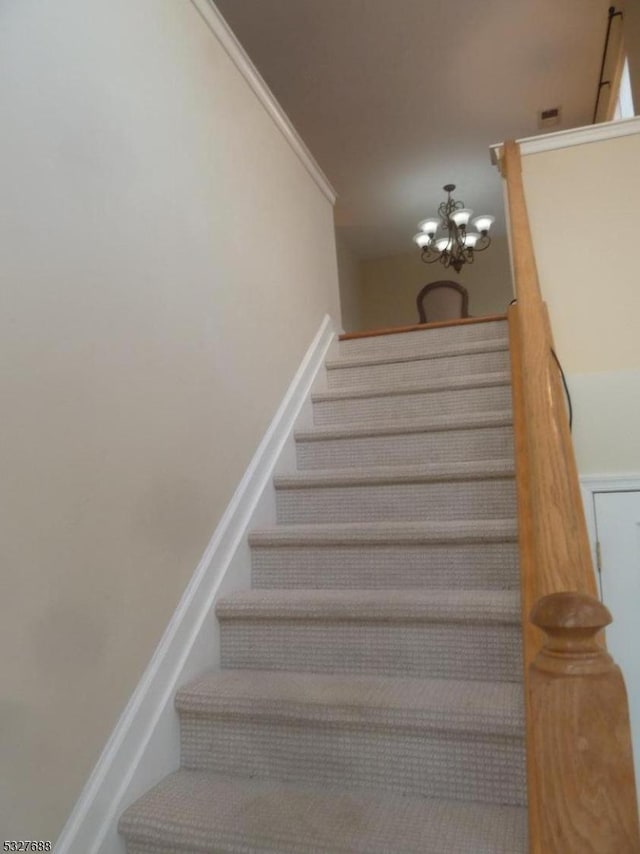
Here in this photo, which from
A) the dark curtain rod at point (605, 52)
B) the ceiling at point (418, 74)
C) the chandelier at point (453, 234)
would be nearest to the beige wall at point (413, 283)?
the chandelier at point (453, 234)

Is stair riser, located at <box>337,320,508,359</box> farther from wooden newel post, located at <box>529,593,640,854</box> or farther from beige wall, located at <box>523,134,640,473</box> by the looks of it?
wooden newel post, located at <box>529,593,640,854</box>

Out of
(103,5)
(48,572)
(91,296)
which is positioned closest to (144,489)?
(48,572)

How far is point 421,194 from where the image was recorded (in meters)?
6.14

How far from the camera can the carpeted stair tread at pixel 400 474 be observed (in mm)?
2047

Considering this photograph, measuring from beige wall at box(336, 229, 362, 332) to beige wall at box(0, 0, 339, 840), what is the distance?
4636mm

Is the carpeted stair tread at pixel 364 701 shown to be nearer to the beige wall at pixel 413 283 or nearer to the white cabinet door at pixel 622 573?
the white cabinet door at pixel 622 573

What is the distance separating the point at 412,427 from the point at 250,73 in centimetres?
157

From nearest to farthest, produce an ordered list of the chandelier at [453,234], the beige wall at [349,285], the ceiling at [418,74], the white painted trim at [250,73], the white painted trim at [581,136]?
the white painted trim at [250,73] < the white painted trim at [581,136] < the ceiling at [418,74] < the chandelier at [453,234] < the beige wall at [349,285]

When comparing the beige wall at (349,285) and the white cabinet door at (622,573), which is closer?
the white cabinet door at (622,573)

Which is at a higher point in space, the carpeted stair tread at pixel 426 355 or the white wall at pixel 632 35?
the white wall at pixel 632 35

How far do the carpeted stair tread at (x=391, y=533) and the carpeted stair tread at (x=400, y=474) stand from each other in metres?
0.17

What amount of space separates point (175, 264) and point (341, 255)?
545cm

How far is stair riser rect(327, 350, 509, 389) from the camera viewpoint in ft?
8.99

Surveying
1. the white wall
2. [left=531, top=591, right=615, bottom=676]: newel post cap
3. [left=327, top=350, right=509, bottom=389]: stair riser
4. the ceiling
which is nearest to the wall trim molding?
[left=327, top=350, right=509, bottom=389]: stair riser
